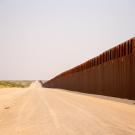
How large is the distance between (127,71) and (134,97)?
209 cm

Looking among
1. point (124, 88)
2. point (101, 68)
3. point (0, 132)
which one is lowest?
point (0, 132)

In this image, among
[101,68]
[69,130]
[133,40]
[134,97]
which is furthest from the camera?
[101,68]

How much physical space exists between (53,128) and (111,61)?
17.5 metres

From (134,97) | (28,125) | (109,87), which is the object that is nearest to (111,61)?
(109,87)

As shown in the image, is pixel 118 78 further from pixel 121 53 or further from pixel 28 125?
pixel 28 125


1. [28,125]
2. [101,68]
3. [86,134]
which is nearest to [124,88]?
[101,68]

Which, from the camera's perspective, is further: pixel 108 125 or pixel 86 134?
pixel 108 125

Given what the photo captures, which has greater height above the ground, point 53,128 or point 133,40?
point 133,40

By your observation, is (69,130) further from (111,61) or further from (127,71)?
(111,61)

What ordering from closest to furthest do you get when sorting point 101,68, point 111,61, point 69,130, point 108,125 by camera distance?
point 69,130 < point 108,125 < point 111,61 < point 101,68

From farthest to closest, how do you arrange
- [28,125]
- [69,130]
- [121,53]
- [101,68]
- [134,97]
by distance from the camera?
1. [101,68]
2. [121,53]
3. [134,97]
4. [28,125]
5. [69,130]

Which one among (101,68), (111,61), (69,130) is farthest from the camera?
Result: (101,68)

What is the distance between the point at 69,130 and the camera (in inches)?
286

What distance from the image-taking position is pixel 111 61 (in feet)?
81.0
